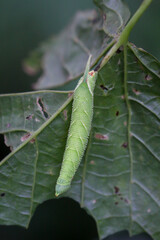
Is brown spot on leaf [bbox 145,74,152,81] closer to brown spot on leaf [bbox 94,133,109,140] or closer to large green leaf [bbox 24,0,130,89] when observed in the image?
large green leaf [bbox 24,0,130,89]

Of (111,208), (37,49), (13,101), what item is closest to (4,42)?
(37,49)

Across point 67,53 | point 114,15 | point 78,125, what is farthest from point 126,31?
point 67,53

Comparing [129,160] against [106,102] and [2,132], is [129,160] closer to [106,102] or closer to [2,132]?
[106,102]

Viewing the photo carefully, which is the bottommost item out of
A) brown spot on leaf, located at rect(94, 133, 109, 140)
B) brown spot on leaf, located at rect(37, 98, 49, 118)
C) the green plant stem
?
brown spot on leaf, located at rect(94, 133, 109, 140)

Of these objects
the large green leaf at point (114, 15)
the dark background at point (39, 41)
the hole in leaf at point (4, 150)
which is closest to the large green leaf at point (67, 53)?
the dark background at point (39, 41)

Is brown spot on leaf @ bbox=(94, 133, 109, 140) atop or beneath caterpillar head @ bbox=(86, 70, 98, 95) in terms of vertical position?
beneath

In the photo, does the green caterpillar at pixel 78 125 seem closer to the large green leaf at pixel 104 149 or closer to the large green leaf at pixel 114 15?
the large green leaf at pixel 104 149

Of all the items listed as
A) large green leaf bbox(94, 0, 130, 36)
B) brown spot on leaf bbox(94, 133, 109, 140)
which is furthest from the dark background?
brown spot on leaf bbox(94, 133, 109, 140)

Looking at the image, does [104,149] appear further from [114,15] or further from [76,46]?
[76,46]
